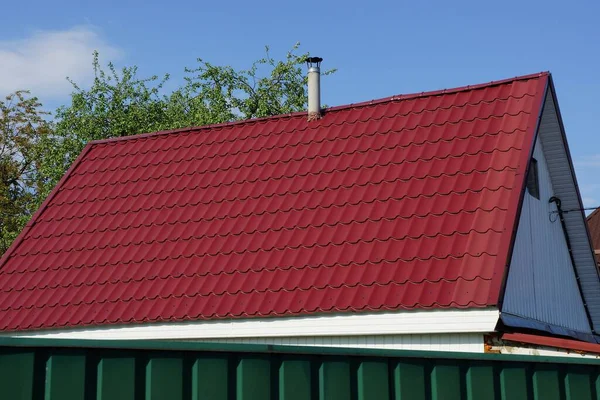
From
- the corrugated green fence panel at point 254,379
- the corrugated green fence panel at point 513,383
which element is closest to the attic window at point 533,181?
the corrugated green fence panel at point 513,383

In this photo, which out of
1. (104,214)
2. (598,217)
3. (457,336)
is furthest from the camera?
(598,217)

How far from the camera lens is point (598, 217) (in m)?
44.5

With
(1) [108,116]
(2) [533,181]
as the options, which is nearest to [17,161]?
(1) [108,116]

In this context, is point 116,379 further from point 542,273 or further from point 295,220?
point 542,273

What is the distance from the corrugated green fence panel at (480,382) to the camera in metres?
7.04

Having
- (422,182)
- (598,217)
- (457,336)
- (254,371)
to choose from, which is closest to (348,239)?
(422,182)

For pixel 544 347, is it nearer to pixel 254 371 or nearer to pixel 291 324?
pixel 291 324

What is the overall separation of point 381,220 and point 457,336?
2.68 m

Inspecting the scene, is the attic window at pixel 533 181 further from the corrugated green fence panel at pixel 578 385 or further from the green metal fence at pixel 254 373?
the green metal fence at pixel 254 373

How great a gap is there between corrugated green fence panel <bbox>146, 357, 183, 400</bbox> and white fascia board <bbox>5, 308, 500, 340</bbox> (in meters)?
7.55

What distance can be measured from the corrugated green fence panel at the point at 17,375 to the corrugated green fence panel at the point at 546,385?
4775mm

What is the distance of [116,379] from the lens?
474cm

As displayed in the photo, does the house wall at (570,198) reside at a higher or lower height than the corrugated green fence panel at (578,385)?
higher

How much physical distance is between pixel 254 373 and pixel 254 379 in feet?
0.12
